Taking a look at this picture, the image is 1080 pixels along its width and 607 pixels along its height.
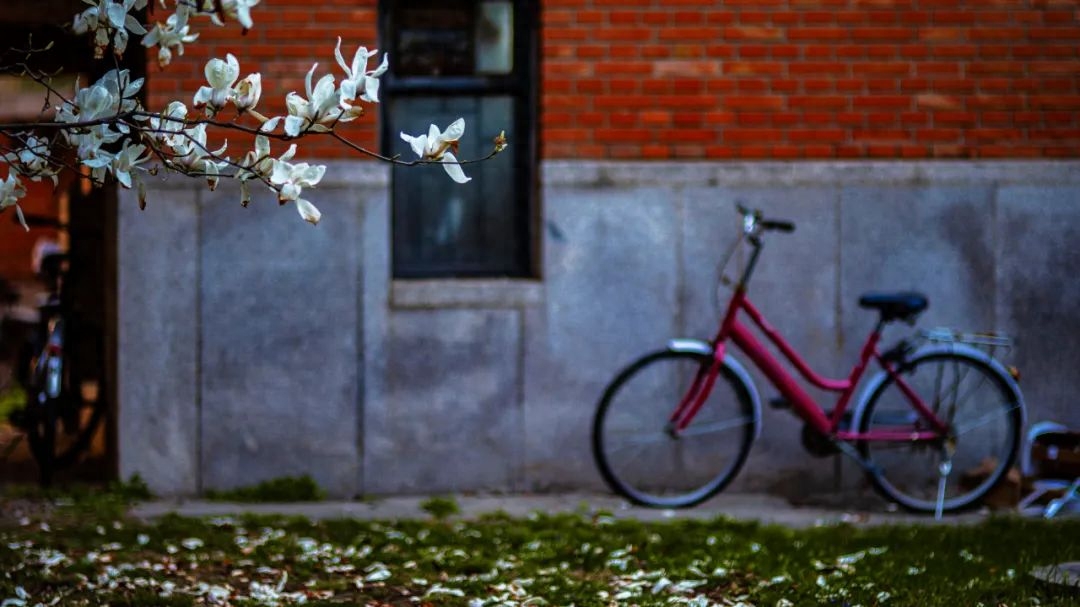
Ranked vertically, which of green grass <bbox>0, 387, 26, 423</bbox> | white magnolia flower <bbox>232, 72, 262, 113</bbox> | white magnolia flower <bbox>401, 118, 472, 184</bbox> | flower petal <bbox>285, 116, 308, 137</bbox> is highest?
white magnolia flower <bbox>232, 72, 262, 113</bbox>

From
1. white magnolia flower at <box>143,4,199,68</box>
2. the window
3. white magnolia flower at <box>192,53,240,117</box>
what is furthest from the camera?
the window

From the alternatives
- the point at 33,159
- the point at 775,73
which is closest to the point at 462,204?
the point at 775,73

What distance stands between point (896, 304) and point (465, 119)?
2.47m

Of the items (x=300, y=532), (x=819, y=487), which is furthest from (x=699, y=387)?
(x=300, y=532)

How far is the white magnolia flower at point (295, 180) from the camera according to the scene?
152 inches

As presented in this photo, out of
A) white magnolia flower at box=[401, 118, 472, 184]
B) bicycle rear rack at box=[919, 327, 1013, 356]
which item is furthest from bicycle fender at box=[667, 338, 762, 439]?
white magnolia flower at box=[401, 118, 472, 184]

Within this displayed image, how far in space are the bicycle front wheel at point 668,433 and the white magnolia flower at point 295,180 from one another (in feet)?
12.3

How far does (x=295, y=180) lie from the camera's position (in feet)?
12.9

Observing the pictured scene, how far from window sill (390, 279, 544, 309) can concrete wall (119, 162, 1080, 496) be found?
12 millimetres

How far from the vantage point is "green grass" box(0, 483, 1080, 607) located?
574cm

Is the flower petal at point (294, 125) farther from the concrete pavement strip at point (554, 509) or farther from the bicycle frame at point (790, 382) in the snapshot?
the bicycle frame at point (790, 382)

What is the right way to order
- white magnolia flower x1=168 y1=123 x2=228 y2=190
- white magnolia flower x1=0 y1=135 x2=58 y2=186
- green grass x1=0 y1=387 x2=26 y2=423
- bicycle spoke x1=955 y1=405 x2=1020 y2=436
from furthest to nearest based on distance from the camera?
1. green grass x1=0 y1=387 x2=26 y2=423
2. bicycle spoke x1=955 y1=405 x2=1020 y2=436
3. white magnolia flower x1=0 y1=135 x2=58 y2=186
4. white magnolia flower x1=168 y1=123 x2=228 y2=190

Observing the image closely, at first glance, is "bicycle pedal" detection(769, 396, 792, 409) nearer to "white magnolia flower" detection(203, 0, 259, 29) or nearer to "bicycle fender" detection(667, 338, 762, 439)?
"bicycle fender" detection(667, 338, 762, 439)

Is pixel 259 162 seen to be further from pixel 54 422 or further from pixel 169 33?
pixel 54 422
